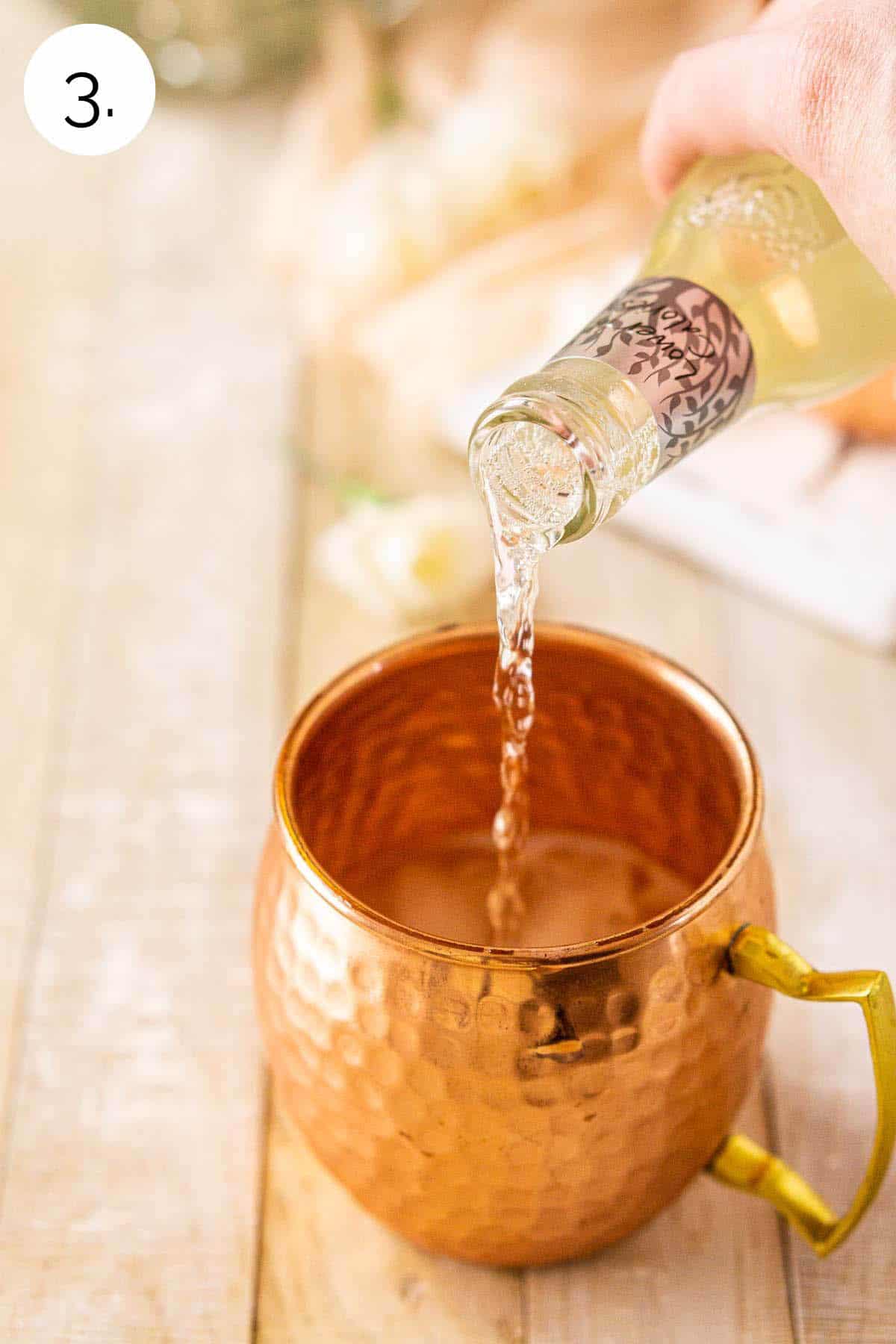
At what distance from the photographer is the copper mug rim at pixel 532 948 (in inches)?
15.5

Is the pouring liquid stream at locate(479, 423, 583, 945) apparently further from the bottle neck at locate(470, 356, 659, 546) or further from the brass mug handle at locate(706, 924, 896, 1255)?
the brass mug handle at locate(706, 924, 896, 1255)

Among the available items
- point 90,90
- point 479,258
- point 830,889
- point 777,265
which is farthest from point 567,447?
point 479,258

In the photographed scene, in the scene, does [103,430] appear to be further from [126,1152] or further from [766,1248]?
[766,1248]

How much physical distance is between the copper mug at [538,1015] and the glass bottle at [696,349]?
0.10m

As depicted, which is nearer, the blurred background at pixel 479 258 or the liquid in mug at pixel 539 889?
the liquid in mug at pixel 539 889

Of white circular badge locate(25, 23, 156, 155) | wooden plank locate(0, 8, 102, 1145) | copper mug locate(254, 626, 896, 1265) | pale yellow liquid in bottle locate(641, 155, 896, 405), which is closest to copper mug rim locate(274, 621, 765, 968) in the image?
copper mug locate(254, 626, 896, 1265)

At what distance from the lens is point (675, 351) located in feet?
1.36

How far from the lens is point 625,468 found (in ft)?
1.33

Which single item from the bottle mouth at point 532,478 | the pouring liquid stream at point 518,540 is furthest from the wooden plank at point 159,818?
the bottle mouth at point 532,478

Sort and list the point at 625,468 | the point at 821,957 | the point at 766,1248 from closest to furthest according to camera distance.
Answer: the point at 625,468, the point at 766,1248, the point at 821,957

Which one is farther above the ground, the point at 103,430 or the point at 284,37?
the point at 284,37

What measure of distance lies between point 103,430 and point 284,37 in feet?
1.76

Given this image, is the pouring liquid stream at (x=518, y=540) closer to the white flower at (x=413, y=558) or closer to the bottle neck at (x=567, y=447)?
the bottle neck at (x=567, y=447)

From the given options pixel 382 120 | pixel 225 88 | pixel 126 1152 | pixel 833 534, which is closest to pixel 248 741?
pixel 126 1152
